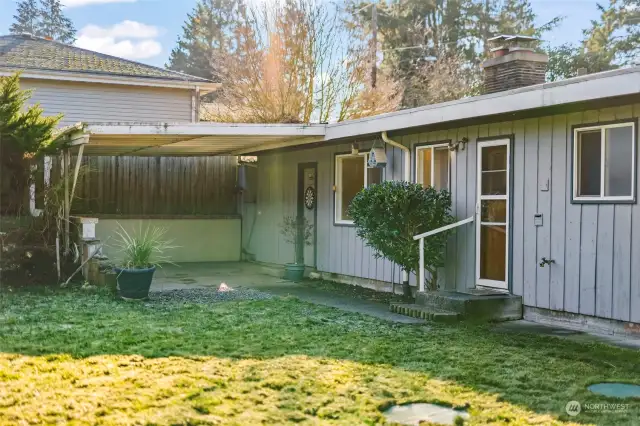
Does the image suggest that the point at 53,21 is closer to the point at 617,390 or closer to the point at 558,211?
the point at 558,211

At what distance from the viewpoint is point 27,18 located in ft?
108

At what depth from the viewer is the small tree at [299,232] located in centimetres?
1162

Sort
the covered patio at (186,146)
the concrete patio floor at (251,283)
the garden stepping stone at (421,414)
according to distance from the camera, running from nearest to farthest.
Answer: the garden stepping stone at (421,414) < the concrete patio floor at (251,283) < the covered patio at (186,146)

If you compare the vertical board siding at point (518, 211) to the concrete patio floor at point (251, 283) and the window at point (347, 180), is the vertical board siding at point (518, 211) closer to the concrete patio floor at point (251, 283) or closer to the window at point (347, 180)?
the concrete patio floor at point (251, 283)

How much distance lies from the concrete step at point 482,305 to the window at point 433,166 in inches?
67.7

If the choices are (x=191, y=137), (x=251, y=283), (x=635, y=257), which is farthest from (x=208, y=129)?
(x=635, y=257)

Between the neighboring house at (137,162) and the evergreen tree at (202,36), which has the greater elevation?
the evergreen tree at (202,36)

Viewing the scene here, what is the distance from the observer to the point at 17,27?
107 feet

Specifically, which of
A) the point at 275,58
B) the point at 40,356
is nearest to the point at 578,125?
the point at 40,356

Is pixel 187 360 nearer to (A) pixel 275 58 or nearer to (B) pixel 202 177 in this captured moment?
(B) pixel 202 177

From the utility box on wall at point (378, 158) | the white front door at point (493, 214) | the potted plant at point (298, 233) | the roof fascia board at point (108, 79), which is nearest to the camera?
the white front door at point (493, 214)

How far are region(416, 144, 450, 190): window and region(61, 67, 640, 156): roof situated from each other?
14.3 inches

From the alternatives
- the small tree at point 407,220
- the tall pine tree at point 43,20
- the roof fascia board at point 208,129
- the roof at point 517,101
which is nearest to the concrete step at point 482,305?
the small tree at point 407,220

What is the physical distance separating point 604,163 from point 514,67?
7.49ft
